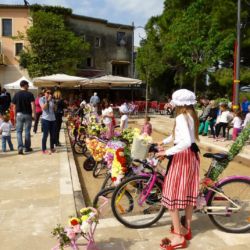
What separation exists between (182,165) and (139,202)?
1.03m

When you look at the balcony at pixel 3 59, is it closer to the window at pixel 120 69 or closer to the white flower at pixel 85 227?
the window at pixel 120 69

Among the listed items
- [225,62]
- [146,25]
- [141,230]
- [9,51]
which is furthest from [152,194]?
[9,51]

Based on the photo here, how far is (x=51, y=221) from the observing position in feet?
15.8

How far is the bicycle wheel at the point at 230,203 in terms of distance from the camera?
4.41 metres

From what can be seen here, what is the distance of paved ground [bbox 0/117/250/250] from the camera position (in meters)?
4.18

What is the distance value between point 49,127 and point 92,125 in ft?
4.61

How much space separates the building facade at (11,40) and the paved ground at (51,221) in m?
30.8

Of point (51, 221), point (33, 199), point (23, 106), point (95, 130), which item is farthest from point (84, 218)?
point (23, 106)

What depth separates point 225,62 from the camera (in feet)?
86.7

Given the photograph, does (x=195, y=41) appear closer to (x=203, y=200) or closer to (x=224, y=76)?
(x=224, y=76)

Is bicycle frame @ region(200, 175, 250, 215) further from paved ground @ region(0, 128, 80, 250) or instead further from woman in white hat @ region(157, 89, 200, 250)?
paved ground @ region(0, 128, 80, 250)

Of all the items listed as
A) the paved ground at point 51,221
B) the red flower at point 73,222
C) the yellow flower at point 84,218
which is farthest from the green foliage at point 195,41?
the red flower at point 73,222

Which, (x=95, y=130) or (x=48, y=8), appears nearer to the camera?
(x=95, y=130)

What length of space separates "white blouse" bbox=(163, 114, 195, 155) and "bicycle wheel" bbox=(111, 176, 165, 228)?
828 millimetres
